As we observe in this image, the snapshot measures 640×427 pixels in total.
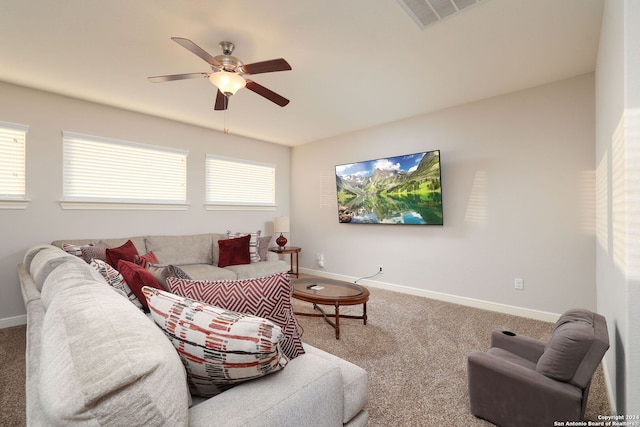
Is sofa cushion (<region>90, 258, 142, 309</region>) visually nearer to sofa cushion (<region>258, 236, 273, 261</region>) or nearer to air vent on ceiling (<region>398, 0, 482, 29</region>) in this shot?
air vent on ceiling (<region>398, 0, 482, 29</region>)

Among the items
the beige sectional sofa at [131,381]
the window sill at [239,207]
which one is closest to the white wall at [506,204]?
the window sill at [239,207]

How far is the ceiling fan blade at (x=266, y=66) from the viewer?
2156 mm

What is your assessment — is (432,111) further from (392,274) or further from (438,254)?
(392,274)

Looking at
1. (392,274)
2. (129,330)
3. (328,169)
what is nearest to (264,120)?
(328,169)

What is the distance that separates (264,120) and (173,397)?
4102 mm

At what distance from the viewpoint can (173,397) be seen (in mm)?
610

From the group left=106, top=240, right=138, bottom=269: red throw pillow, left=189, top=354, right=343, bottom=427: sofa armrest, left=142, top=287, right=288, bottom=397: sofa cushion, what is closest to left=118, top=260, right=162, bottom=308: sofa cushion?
left=142, top=287, right=288, bottom=397: sofa cushion

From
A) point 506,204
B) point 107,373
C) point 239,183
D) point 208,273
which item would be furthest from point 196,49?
point 506,204

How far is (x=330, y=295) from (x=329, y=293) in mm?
77

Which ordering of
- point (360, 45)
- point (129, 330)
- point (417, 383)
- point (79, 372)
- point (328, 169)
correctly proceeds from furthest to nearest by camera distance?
point (328, 169)
point (360, 45)
point (417, 383)
point (129, 330)
point (79, 372)

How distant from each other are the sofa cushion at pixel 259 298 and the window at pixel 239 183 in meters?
3.77

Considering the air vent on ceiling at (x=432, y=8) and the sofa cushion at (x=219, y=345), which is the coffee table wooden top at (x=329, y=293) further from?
the air vent on ceiling at (x=432, y=8)

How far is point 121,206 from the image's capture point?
151 inches

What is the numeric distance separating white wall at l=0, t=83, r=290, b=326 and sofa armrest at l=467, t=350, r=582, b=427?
408 centimetres
